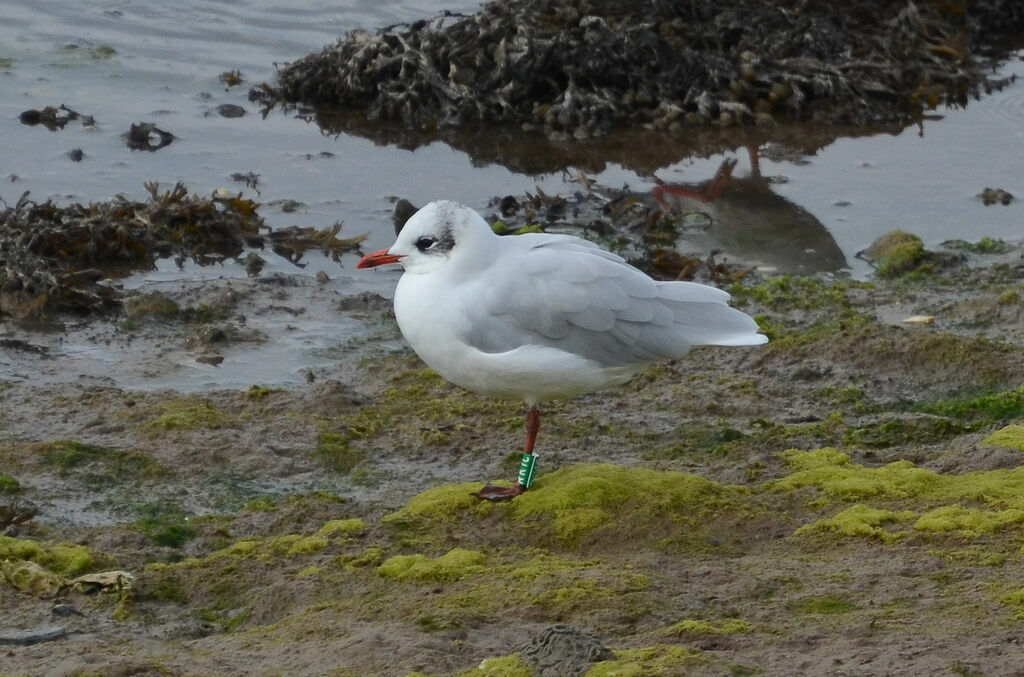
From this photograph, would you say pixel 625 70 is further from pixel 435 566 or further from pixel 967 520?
pixel 435 566

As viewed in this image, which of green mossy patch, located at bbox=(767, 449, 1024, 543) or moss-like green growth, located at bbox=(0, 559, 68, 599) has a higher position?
green mossy patch, located at bbox=(767, 449, 1024, 543)

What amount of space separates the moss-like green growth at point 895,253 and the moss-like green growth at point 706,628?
4.93 metres

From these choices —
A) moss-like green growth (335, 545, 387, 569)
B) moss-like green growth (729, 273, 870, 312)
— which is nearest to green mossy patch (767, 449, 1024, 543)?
moss-like green growth (335, 545, 387, 569)

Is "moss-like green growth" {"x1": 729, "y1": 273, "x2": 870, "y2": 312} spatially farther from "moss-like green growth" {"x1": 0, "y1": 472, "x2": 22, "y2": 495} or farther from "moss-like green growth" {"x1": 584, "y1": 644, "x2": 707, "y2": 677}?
"moss-like green growth" {"x1": 584, "y1": 644, "x2": 707, "y2": 677}

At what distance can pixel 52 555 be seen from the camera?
480cm

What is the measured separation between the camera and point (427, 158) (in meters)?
10.5

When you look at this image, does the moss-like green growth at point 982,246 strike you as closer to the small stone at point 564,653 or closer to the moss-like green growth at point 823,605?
the moss-like green growth at point 823,605

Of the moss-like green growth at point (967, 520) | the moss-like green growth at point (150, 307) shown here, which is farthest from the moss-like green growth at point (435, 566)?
the moss-like green growth at point (150, 307)

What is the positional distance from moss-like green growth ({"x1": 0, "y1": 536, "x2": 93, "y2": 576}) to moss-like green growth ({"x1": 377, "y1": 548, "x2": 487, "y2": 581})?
0.98 metres

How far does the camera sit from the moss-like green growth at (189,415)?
6188 millimetres

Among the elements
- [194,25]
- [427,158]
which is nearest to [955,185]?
[427,158]

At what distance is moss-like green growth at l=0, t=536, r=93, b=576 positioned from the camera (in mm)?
4734

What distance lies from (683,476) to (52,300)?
12.9 ft

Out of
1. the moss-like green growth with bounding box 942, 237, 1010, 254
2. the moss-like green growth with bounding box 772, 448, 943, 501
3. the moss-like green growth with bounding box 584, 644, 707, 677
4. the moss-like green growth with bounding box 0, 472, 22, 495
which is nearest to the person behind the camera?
the moss-like green growth with bounding box 584, 644, 707, 677
